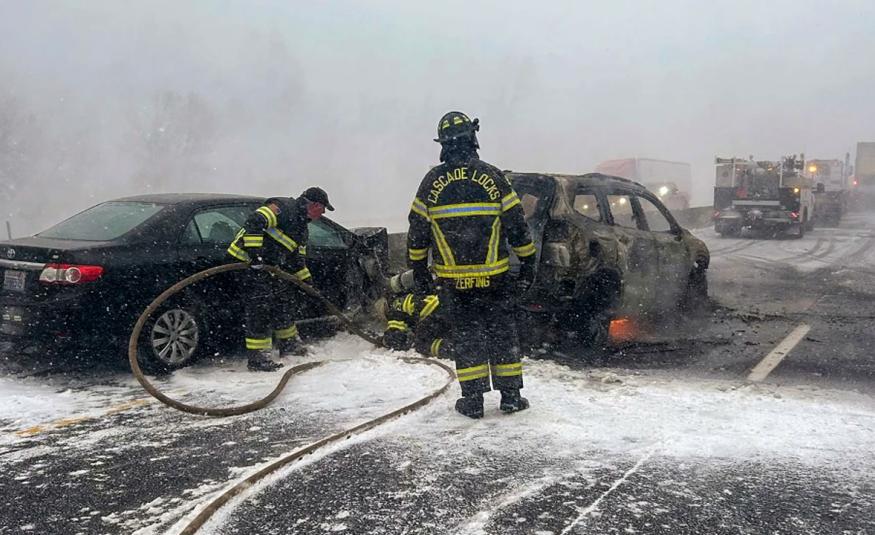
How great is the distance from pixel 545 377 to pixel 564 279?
1.01 metres

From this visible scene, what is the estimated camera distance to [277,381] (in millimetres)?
5188

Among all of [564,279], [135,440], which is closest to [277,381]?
[135,440]

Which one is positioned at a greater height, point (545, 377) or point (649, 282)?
point (649, 282)

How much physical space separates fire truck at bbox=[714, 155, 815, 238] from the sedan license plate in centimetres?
1844

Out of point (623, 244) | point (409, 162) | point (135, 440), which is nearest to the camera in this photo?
point (135, 440)

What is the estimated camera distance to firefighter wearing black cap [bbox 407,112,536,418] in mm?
4113

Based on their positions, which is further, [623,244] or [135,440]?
[623,244]

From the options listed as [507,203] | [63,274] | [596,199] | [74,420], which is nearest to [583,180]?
[596,199]

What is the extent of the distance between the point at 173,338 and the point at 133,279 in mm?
556

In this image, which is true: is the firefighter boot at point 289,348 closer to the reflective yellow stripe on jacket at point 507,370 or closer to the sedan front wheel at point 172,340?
the sedan front wheel at point 172,340

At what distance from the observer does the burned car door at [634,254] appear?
6445 millimetres

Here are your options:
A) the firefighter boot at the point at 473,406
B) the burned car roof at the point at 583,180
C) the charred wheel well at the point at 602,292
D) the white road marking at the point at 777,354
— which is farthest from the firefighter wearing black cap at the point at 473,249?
the white road marking at the point at 777,354

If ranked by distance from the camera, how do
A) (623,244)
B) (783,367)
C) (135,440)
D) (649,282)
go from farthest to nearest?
1. (649,282)
2. (623,244)
3. (783,367)
4. (135,440)

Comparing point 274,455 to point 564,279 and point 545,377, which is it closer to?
point 545,377
